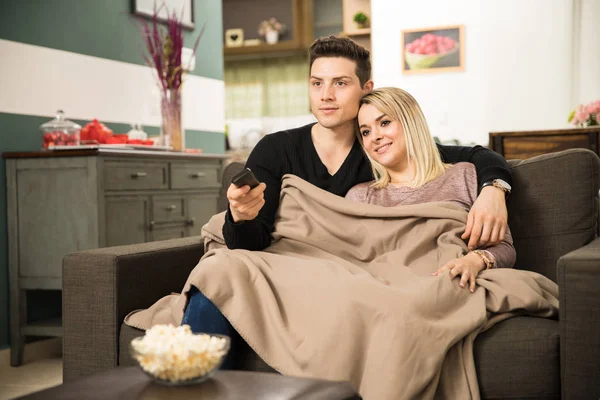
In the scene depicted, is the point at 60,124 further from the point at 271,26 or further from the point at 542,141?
the point at 271,26

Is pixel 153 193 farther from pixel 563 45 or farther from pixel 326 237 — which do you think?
pixel 563 45

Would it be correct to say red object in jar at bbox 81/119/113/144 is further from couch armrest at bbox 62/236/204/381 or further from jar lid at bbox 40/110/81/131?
couch armrest at bbox 62/236/204/381

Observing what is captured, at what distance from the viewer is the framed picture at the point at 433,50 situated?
745cm

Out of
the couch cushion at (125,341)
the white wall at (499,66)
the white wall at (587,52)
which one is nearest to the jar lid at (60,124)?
the couch cushion at (125,341)

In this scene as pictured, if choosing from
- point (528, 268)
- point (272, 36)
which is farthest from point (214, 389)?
point (272, 36)

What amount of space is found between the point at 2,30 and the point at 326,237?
203cm

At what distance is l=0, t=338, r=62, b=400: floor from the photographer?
2.95m

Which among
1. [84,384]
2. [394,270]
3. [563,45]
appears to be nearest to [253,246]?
[394,270]

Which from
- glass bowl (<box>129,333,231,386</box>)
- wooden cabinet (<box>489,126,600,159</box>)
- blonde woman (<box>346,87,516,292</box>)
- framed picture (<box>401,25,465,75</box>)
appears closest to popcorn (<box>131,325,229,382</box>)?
glass bowl (<box>129,333,231,386</box>)

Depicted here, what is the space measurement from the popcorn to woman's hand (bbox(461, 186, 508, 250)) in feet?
3.26

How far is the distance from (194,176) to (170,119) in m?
0.35

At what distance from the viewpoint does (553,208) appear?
218 cm

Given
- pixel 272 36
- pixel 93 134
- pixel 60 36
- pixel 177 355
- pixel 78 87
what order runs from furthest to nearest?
pixel 272 36, pixel 78 87, pixel 60 36, pixel 93 134, pixel 177 355

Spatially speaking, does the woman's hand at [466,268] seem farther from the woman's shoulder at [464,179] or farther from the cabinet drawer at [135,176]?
the cabinet drawer at [135,176]
